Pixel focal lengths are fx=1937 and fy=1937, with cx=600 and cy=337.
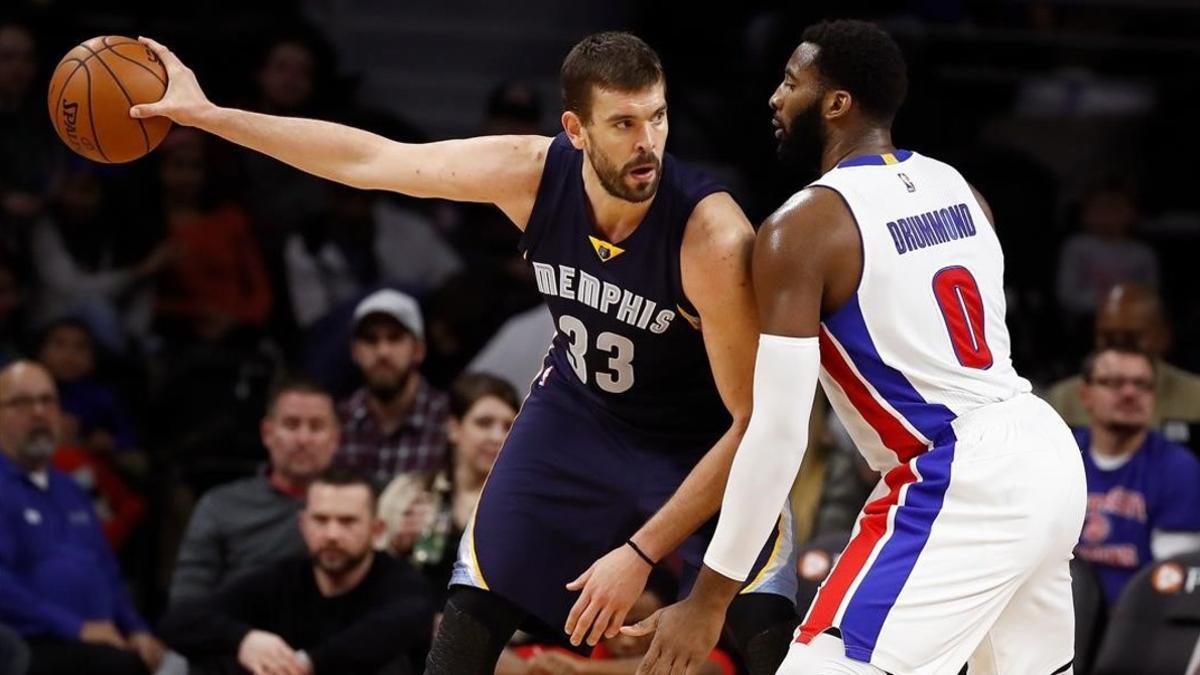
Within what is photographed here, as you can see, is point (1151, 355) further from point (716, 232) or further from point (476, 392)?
point (716, 232)

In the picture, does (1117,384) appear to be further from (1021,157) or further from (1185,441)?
(1021,157)

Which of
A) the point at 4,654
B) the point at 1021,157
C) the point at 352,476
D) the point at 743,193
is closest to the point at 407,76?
the point at 743,193

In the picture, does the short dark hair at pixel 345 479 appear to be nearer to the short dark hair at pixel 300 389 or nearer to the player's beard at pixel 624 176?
the short dark hair at pixel 300 389

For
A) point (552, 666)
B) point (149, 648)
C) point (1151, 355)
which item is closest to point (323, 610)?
point (552, 666)

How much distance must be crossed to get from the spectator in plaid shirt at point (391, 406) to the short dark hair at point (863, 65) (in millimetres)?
4349

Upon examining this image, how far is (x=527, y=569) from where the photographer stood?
4633 millimetres

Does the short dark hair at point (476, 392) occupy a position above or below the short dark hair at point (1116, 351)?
below

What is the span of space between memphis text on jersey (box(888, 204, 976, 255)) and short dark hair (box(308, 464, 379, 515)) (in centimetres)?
339

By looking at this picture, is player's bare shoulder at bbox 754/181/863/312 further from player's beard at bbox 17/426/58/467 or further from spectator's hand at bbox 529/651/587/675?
player's beard at bbox 17/426/58/467

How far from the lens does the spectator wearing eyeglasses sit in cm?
744

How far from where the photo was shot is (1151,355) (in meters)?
8.24

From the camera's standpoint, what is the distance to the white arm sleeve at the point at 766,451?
4.00 m

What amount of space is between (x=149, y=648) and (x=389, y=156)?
392cm

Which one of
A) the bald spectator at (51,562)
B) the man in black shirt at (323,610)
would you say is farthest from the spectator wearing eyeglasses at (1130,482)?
the bald spectator at (51,562)
